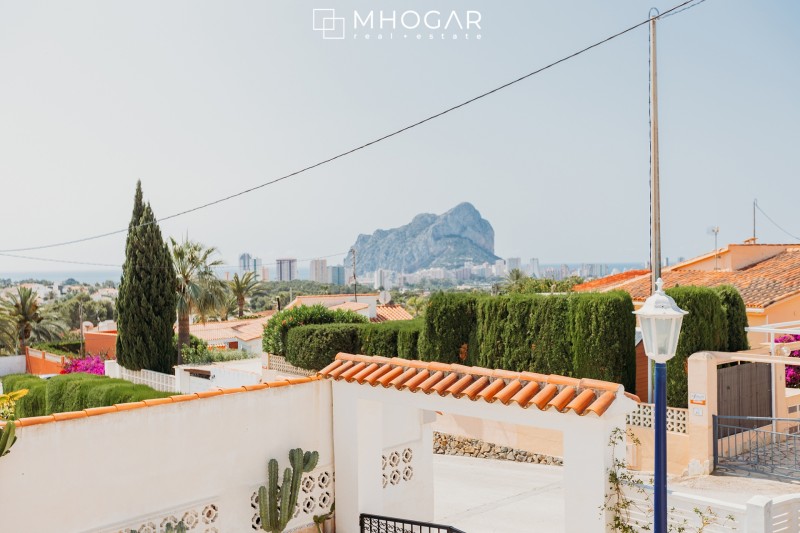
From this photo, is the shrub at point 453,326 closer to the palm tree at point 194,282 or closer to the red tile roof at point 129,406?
the red tile roof at point 129,406

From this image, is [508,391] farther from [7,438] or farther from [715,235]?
[715,235]

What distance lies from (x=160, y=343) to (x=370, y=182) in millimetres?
94195

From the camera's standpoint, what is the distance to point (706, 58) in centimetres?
3744

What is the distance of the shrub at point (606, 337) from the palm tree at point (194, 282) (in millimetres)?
21385

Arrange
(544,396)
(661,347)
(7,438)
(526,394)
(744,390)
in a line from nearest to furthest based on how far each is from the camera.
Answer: (661,347) → (7,438) → (544,396) → (526,394) → (744,390)

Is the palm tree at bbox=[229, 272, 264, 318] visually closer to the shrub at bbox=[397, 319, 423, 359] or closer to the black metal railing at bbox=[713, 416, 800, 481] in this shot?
the shrub at bbox=[397, 319, 423, 359]

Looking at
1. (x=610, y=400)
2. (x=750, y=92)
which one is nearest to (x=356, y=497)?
(x=610, y=400)

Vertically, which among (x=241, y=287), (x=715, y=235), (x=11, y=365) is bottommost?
(x=11, y=365)

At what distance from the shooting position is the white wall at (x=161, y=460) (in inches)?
246

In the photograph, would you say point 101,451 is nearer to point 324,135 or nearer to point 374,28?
point 374,28

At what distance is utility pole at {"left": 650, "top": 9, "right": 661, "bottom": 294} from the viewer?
1331 cm

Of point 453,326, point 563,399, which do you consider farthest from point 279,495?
point 453,326

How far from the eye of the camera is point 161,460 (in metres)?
7.07

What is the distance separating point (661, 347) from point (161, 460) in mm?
5063
